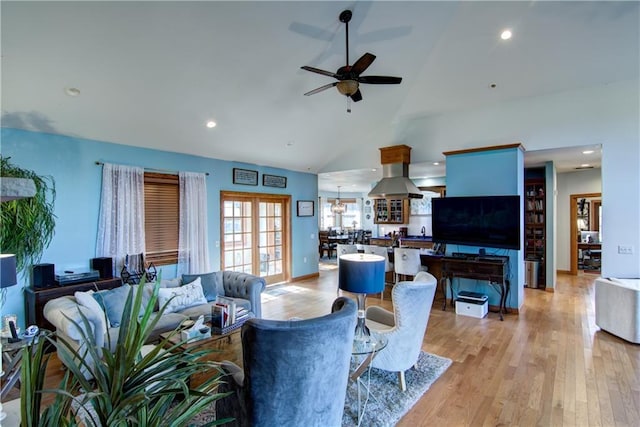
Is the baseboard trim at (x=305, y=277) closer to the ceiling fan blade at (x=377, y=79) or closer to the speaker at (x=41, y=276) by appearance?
the speaker at (x=41, y=276)

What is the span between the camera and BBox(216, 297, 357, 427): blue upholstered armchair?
1.65m

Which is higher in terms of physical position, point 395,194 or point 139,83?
point 139,83

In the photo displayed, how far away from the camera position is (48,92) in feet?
11.5

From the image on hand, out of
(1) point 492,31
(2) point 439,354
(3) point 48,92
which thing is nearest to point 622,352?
(2) point 439,354

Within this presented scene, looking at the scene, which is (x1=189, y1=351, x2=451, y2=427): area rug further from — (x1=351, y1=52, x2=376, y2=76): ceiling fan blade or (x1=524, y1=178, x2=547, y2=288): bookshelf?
(x1=524, y1=178, x2=547, y2=288): bookshelf

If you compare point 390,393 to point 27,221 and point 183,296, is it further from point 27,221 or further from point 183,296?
point 27,221

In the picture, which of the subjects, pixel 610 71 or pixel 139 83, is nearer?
pixel 139 83

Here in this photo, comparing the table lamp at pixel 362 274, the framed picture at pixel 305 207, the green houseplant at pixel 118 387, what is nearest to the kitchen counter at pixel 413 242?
the framed picture at pixel 305 207

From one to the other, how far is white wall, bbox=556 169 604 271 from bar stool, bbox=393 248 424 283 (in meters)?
4.77

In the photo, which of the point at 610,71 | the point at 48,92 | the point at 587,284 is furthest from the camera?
the point at 587,284

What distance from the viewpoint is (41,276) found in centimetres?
378

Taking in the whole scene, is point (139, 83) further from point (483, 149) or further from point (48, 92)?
point (483, 149)

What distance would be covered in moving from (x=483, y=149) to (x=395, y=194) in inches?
65.3

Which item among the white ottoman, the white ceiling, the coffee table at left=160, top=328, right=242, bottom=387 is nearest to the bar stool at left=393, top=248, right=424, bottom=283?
the white ottoman
